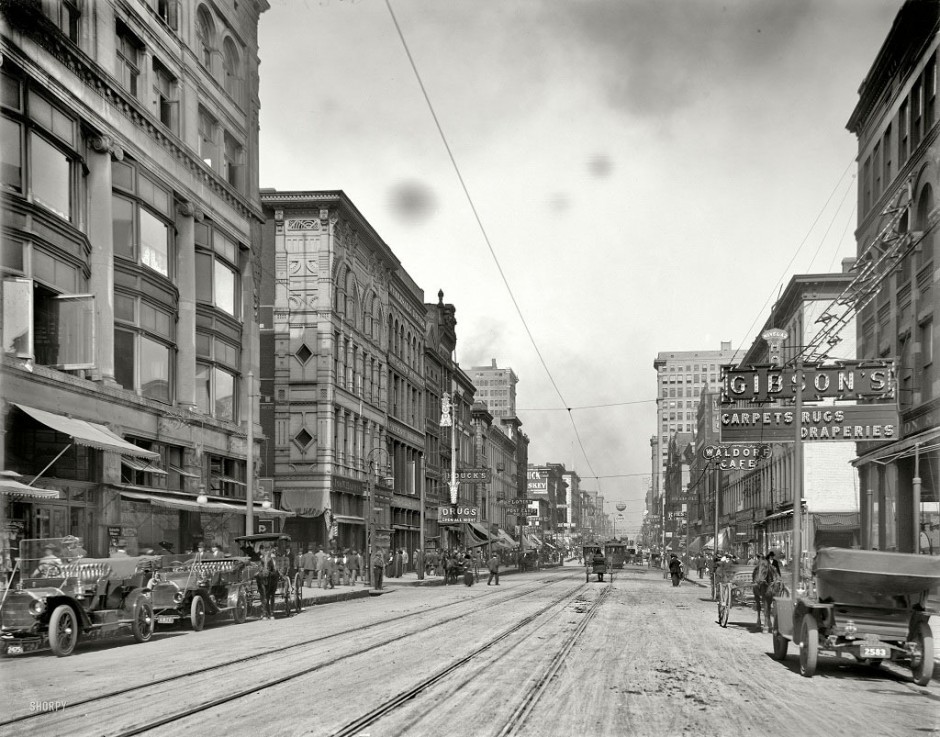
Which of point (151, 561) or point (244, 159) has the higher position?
point (244, 159)

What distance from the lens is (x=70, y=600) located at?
17.7 m

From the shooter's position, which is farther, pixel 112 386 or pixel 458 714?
pixel 112 386

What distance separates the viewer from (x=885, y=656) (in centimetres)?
1467

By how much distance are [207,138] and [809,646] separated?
30069 millimetres

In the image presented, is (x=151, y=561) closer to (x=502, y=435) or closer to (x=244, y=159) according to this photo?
(x=244, y=159)

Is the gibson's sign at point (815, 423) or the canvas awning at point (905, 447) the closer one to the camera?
the gibson's sign at point (815, 423)

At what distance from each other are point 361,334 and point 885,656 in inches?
1759

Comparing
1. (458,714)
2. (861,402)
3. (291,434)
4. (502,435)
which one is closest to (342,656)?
(458,714)

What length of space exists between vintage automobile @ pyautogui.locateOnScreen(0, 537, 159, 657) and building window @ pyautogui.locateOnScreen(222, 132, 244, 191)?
21442mm

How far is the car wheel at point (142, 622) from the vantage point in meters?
20.0

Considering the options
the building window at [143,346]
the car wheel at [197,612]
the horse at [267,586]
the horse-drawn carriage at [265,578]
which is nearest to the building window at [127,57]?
the building window at [143,346]

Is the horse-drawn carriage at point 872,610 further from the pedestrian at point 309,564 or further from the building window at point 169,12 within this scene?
the building window at point 169,12

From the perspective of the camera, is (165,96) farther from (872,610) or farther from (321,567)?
(872,610)

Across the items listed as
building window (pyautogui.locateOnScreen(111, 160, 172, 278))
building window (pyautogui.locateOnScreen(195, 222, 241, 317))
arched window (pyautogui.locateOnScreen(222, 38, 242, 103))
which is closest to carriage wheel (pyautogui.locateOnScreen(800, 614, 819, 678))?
building window (pyautogui.locateOnScreen(111, 160, 172, 278))
